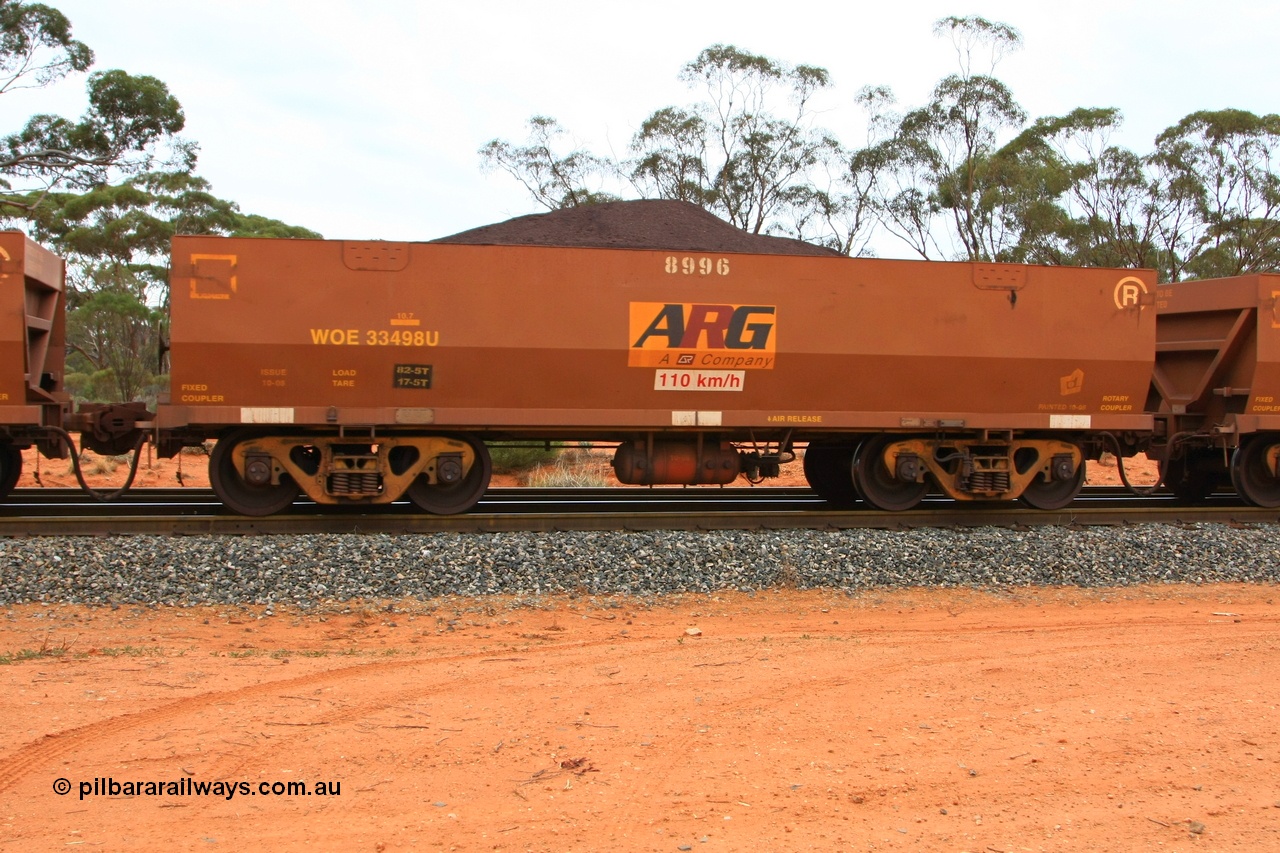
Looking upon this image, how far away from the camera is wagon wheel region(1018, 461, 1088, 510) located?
10945 millimetres

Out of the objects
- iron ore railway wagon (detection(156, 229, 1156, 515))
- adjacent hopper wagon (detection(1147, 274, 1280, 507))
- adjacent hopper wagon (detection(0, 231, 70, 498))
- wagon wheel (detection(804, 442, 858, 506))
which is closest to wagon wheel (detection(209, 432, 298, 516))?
iron ore railway wagon (detection(156, 229, 1156, 515))

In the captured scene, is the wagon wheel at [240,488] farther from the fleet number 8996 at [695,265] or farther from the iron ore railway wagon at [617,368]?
the fleet number 8996 at [695,265]

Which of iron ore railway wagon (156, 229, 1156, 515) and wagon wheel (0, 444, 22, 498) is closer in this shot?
iron ore railway wagon (156, 229, 1156, 515)

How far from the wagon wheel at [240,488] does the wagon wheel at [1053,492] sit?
799cm

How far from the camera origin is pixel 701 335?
976 centimetres

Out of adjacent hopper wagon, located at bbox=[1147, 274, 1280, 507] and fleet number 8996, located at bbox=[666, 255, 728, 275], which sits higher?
fleet number 8996, located at bbox=[666, 255, 728, 275]

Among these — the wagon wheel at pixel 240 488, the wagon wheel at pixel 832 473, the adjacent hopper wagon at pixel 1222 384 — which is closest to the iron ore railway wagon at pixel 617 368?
the wagon wheel at pixel 240 488

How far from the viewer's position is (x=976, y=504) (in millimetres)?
11312

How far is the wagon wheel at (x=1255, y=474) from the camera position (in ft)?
38.0

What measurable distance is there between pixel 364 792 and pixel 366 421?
18.9ft

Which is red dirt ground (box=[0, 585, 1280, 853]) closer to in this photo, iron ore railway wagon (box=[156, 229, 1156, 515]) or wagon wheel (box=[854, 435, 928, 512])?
iron ore railway wagon (box=[156, 229, 1156, 515])

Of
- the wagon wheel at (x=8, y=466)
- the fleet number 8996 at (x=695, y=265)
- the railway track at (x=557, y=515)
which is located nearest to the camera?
the railway track at (x=557, y=515)

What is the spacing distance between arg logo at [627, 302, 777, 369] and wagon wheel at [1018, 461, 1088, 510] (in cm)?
362

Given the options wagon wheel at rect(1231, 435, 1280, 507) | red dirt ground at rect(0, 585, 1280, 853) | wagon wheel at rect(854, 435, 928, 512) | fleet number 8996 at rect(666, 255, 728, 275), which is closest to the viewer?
→ red dirt ground at rect(0, 585, 1280, 853)
